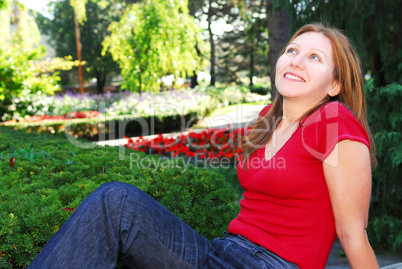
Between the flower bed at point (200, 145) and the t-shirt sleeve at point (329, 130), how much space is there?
479cm

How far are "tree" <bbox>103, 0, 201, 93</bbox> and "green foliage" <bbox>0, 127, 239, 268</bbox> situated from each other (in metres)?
14.8

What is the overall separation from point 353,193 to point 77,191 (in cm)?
166

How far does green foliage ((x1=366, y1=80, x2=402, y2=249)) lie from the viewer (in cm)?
423

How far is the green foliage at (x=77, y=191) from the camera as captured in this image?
204 cm

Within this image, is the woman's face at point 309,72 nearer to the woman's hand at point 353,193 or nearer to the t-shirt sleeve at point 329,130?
the t-shirt sleeve at point 329,130

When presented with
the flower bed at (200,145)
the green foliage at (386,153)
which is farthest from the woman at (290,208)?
the flower bed at (200,145)

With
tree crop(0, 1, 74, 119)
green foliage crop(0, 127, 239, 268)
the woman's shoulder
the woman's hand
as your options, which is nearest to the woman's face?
the woman's shoulder

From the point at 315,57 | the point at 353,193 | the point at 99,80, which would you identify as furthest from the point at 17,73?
the point at 99,80

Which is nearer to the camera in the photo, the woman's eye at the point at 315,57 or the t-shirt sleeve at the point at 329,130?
the t-shirt sleeve at the point at 329,130

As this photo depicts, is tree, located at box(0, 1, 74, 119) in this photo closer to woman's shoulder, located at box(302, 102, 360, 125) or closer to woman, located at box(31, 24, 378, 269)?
woman, located at box(31, 24, 378, 269)

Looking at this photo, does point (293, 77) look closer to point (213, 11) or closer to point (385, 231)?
point (385, 231)

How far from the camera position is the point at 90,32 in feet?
119

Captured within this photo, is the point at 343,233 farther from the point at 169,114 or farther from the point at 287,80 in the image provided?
the point at 169,114

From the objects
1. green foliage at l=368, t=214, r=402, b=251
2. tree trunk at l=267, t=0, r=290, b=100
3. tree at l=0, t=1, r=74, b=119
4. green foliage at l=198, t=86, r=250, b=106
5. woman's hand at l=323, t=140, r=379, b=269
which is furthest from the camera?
green foliage at l=198, t=86, r=250, b=106
